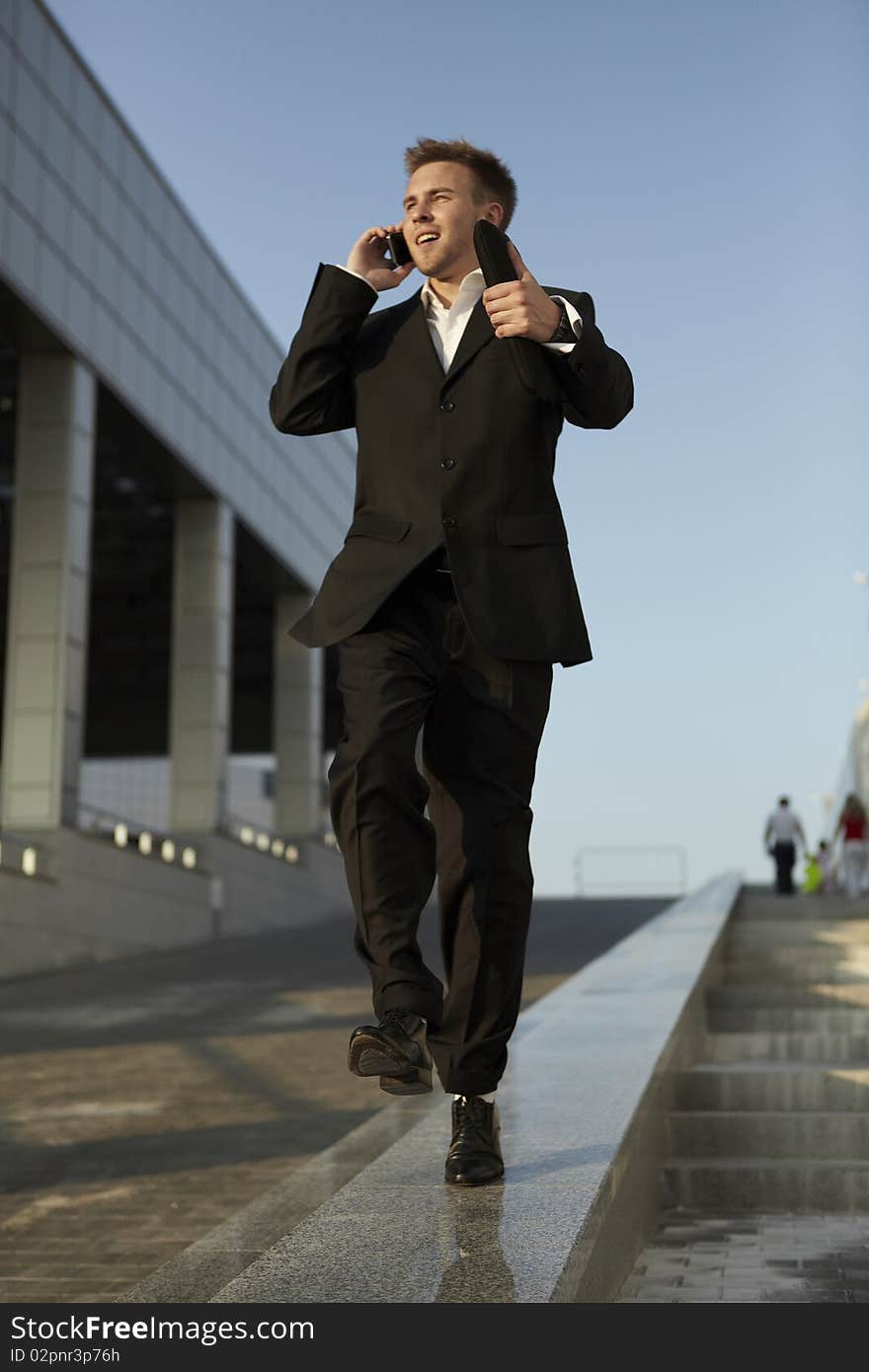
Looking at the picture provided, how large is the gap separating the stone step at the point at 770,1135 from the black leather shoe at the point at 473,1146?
4.97ft

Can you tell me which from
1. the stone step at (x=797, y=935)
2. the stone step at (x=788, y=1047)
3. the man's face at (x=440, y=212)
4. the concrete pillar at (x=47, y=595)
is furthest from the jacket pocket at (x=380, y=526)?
the concrete pillar at (x=47, y=595)

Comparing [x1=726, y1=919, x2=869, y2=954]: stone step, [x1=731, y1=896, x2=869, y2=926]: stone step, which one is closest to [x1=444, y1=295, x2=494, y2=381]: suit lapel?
[x1=726, y1=919, x2=869, y2=954]: stone step

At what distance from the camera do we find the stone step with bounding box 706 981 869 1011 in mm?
8359

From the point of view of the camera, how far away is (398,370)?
3523 millimetres

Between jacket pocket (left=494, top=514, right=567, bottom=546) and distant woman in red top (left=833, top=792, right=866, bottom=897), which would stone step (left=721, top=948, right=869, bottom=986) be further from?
distant woman in red top (left=833, top=792, right=866, bottom=897)

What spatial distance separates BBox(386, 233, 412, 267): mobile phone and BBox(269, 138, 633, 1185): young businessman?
0.09 ft

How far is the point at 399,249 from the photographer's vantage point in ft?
11.8

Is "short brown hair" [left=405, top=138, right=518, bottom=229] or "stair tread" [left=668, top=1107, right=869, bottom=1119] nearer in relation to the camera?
"short brown hair" [left=405, top=138, right=518, bottom=229]

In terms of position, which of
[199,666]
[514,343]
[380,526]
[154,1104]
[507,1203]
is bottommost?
[154,1104]

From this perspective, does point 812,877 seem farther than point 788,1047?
Yes

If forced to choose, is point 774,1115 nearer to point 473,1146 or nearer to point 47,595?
point 473,1146

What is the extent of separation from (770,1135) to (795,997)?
12.0ft

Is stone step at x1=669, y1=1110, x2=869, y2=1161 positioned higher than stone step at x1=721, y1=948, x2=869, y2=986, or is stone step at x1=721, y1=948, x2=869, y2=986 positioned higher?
stone step at x1=669, y1=1110, x2=869, y2=1161

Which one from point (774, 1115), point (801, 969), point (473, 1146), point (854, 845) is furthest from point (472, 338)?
point (854, 845)
